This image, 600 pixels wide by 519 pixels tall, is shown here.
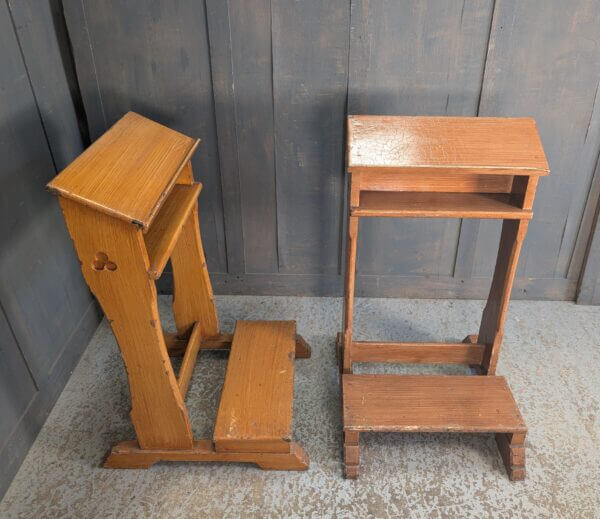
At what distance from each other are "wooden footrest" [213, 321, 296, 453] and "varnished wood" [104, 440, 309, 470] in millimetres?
28

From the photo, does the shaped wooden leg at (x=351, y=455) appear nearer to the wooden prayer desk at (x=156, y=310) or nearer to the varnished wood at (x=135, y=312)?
the wooden prayer desk at (x=156, y=310)

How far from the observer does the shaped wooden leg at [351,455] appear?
78.2 inches

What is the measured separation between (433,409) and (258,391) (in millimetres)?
713

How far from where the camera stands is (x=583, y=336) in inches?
106

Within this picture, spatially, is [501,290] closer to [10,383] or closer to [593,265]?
[593,265]

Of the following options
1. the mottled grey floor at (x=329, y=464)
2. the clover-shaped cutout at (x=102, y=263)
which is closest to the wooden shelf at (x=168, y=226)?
the clover-shaped cutout at (x=102, y=263)

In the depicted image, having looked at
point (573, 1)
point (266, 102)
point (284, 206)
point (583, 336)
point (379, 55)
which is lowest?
point (583, 336)

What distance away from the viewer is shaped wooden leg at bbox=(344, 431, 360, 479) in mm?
1986

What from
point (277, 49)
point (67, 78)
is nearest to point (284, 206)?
point (277, 49)

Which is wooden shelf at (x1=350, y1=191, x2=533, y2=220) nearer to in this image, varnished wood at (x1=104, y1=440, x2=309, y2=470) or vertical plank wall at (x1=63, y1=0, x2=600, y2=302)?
vertical plank wall at (x1=63, y1=0, x2=600, y2=302)

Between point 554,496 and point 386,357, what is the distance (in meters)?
0.86

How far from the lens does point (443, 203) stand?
196 cm

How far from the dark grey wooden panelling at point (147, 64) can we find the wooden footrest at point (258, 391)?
0.90m

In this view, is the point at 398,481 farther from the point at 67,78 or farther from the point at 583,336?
the point at 67,78
